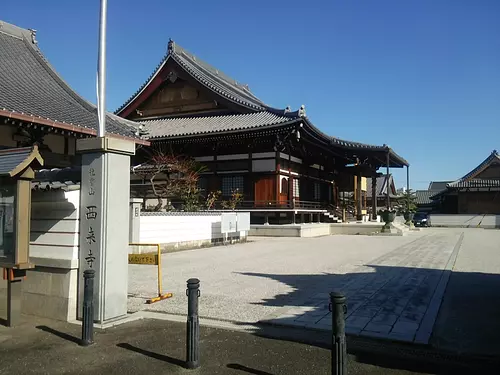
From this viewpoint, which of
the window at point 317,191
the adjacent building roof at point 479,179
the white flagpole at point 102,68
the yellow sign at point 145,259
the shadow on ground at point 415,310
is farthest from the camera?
the adjacent building roof at point 479,179

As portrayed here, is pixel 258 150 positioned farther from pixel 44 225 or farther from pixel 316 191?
pixel 44 225

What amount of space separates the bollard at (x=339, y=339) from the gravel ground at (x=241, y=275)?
2536mm

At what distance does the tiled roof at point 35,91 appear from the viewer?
1136 centimetres

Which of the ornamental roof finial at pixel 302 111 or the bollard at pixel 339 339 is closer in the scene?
the bollard at pixel 339 339

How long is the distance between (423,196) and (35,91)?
68.1 meters

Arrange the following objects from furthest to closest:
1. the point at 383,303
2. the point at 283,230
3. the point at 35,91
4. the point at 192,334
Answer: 1. the point at 283,230
2. the point at 35,91
3. the point at 383,303
4. the point at 192,334

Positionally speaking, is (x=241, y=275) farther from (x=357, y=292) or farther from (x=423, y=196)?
(x=423, y=196)

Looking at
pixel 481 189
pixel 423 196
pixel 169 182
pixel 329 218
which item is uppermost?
pixel 423 196

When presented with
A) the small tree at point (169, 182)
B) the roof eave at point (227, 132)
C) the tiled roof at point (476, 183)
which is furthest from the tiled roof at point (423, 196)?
the small tree at point (169, 182)

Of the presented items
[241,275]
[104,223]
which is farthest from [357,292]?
[104,223]

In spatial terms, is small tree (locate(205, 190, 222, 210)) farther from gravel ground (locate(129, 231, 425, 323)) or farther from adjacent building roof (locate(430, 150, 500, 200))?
adjacent building roof (locate(430, 150, 500, 200))

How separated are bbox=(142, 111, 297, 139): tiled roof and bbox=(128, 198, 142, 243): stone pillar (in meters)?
10.2

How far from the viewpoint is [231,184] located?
2469cm

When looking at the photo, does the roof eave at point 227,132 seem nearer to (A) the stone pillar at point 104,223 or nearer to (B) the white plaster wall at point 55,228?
(A) the stone pillar at point 104,223
